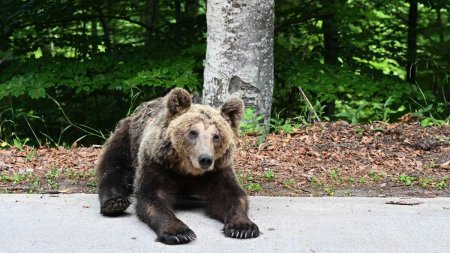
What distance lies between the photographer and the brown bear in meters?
4.66

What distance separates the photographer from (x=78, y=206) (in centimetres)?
517

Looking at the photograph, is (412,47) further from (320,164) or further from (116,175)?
(116,175)

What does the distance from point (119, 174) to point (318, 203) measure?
1.68m

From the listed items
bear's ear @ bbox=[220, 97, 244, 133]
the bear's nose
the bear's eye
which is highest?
bear's ear @ bbox=[220, 97, 244, 133]

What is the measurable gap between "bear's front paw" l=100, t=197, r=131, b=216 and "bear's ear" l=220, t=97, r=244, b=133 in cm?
104

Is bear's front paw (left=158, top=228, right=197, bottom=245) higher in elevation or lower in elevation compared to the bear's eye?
lower

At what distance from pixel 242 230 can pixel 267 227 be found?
28 centimetres

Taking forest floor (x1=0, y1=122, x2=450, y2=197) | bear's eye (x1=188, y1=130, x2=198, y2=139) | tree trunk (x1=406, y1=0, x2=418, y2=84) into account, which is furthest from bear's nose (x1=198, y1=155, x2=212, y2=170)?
tree trunk (x1=406, y1=0, x2=418, y2=84)

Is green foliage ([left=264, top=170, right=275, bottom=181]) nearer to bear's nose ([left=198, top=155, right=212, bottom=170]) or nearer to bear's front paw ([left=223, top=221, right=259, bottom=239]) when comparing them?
bear's nose ([left=198, top=155, right=212, bottom=170])

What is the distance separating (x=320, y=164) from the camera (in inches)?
261

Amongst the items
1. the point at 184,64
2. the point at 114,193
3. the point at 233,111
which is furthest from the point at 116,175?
the point at 184,64

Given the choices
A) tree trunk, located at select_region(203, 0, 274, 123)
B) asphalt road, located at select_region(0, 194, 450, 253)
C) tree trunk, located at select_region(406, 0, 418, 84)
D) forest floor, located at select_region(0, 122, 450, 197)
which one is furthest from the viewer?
tree trunk, located at select_region(406, 0, 418, 84)

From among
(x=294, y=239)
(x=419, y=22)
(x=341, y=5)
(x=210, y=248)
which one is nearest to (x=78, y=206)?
(x=210, y=248)

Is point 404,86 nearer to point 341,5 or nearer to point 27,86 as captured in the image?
point 341,5
